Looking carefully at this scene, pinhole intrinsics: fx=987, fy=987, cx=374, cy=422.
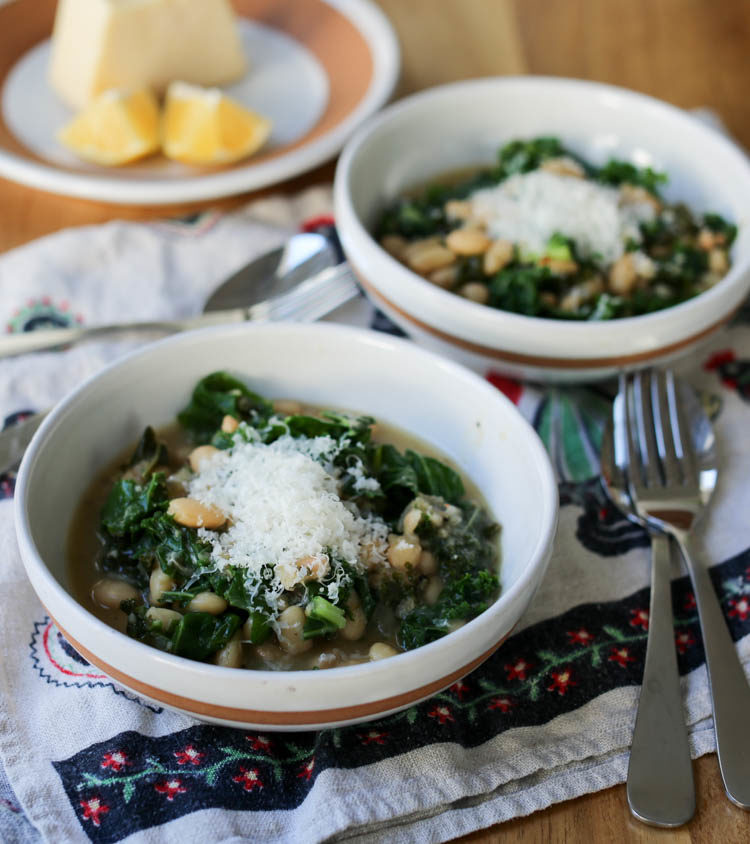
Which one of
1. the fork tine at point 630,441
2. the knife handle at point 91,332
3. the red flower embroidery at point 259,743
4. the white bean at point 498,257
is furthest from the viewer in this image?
the white bean at point 498,257

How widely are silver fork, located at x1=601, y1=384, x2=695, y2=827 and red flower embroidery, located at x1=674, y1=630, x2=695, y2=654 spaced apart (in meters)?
0.07

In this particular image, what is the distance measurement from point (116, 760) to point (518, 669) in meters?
0.78

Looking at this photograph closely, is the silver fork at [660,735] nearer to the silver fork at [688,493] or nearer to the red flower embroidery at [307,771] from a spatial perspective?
the silver fork at [688,493]

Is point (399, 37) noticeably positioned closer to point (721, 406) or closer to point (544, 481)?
point (721, 406)

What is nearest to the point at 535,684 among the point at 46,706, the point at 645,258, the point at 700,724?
the point at 700,724

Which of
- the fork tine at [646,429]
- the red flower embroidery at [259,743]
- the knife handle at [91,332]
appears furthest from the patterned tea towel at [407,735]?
the knife handle at [91,332]

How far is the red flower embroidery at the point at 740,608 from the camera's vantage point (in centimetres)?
208

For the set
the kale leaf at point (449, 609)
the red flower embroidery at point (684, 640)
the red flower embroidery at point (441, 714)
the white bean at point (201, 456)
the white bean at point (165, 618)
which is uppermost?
the white bean at point (201, 456)

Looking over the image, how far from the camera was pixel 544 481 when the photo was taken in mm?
1917

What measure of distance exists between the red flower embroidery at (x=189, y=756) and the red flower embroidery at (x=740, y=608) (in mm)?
1132

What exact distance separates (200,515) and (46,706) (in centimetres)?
45

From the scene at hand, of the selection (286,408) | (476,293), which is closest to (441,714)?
(286,408)

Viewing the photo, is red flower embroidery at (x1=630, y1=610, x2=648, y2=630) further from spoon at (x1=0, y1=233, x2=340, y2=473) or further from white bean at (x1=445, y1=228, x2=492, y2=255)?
spoon at (x1=0, y1=233, x2=340, y2=473)

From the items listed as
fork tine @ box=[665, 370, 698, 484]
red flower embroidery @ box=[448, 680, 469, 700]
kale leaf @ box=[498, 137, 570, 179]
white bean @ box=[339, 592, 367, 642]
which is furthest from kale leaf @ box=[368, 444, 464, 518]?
kale leaf @ box=[498, 137, 570, 179]
